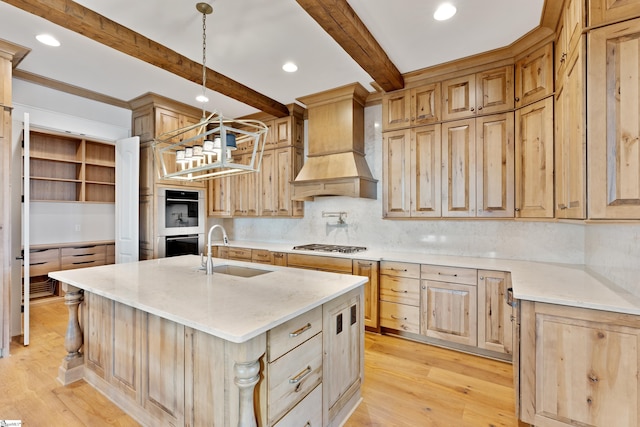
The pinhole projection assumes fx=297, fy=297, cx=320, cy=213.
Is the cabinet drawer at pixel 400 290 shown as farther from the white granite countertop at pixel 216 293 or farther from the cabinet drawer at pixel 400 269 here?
the white granite countertop at pixel 216 293

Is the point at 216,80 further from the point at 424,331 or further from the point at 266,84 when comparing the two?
the point at 424,331

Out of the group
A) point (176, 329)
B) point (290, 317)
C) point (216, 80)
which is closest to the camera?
point (290, 317)

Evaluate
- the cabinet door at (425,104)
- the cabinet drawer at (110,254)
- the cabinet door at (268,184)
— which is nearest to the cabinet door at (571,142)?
the cabinet door at (425,104)

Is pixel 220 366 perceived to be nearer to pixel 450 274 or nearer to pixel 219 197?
pixel 450 274

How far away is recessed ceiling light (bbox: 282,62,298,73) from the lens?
9.87 ft

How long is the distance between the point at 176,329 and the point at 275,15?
2276mm

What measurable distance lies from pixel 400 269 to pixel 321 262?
37.1 inches

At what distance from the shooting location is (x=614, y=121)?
1.56 meters

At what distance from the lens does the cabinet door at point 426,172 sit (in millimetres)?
3199

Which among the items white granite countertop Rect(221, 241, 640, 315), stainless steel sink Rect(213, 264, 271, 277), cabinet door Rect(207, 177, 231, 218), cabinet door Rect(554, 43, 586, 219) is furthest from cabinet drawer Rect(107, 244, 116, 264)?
cabinet door Rect(554, 43, 586, 219)

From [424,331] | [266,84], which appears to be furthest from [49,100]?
[424,331]

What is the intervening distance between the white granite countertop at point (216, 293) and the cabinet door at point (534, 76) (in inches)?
86.9

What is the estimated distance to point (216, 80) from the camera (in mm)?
3213

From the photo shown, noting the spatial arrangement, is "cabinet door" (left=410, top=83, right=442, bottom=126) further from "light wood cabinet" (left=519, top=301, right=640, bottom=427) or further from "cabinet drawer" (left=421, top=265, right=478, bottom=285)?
"light wood cabinet" (left=519, top=301, right=640, bottom=427)
